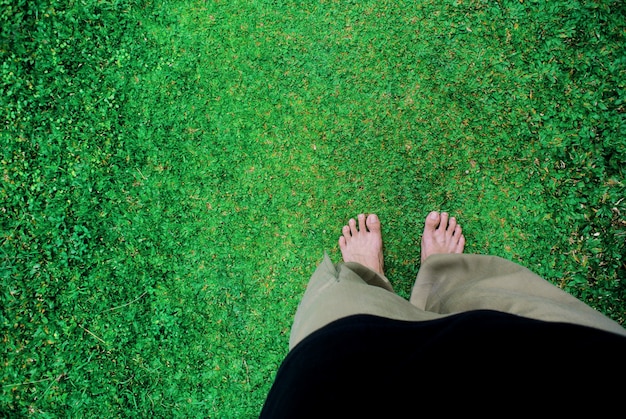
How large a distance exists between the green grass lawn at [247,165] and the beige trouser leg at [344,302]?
0.55m

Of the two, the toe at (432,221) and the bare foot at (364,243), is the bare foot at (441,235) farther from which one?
the bare foot at (364,243)

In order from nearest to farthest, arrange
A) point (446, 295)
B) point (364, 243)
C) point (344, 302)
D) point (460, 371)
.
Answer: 1. point (460, 371)
2. point (344, 302)
3. point (446, 295)
4. point (364, 243)

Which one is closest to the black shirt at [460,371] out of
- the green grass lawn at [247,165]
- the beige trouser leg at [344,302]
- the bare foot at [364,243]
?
the beige trouser leg at [344,302]

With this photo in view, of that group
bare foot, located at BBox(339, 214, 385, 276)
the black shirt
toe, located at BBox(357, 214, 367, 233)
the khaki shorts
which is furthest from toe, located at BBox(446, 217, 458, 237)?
the black shirt

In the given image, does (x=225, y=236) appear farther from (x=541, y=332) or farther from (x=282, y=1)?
(x=541, y=332)

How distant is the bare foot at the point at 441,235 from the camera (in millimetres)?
3078

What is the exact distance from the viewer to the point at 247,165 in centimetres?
328

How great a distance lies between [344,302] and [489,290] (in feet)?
2.83

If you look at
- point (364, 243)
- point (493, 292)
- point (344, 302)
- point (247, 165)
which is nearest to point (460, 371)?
point (344, 302)

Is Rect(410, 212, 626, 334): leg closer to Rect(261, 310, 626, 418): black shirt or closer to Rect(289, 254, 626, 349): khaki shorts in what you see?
Rect(289, 254, 626, 349): khaki shorts

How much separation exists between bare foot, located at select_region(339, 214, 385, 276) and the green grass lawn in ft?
0.33

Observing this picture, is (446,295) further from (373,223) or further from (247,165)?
(247,165)

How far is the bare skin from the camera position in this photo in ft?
10.1

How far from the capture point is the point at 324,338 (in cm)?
189
